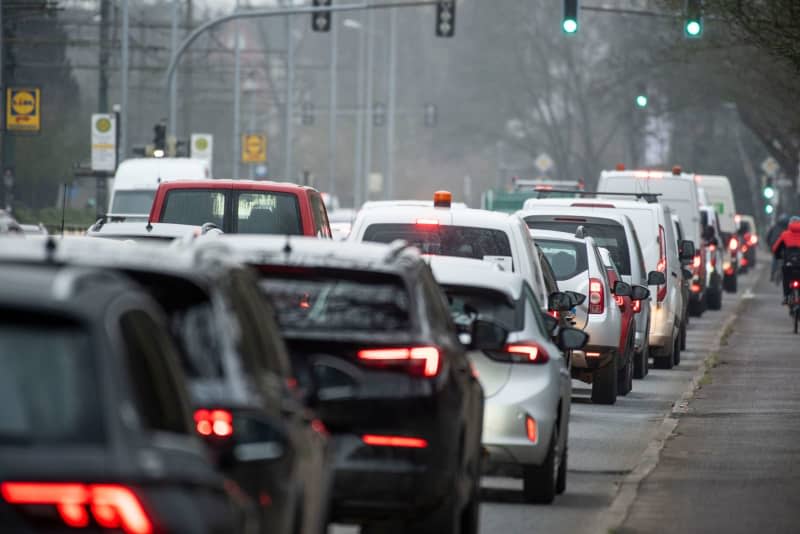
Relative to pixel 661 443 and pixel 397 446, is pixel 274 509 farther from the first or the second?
pixel 661 443

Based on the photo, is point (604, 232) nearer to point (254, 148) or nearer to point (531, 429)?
point (531, 429)

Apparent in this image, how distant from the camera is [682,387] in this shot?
22438mm

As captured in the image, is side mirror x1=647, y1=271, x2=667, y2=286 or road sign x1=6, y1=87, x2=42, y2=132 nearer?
side mirror x1=647, y1=271, x2=667, y2=286

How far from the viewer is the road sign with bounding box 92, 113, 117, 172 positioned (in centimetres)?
4138

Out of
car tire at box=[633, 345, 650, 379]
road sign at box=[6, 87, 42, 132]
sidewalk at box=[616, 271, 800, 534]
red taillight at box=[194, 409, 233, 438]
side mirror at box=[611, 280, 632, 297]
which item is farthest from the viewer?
road sign at box=[6, 87, 42, 132]

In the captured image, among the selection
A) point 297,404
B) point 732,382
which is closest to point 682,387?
point 732,382

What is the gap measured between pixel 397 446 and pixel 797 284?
86.5 ft

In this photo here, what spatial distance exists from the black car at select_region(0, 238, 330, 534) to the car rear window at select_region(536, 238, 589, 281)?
46.5 feet

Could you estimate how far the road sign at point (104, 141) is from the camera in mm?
41375

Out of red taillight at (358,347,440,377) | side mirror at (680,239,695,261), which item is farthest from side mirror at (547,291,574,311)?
side mirror at (680,239,695,261)

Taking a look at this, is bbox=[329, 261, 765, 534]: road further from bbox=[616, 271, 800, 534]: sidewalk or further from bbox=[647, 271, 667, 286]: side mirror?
bbox=[647, 271, 667, 286]: side mirror

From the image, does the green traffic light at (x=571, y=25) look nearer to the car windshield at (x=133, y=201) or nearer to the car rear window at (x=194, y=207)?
the car windshield at (x=133, y=201)

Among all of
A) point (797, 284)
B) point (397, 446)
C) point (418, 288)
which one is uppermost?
point (418, 288)

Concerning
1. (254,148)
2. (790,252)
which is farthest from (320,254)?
(254,148)
